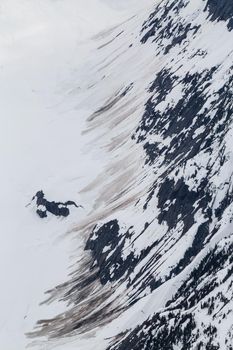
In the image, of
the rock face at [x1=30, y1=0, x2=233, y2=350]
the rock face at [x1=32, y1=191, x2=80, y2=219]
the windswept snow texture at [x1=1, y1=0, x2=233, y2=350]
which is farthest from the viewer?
the rock face at [x1=32, y1=191, x2=80, y2=219]

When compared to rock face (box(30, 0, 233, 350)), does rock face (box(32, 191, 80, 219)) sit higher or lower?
higher

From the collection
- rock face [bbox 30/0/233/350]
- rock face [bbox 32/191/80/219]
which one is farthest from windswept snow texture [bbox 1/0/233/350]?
rock face [bbox 32/191/80/219]

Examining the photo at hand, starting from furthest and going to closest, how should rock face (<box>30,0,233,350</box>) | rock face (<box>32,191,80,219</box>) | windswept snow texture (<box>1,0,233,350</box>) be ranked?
1. rock face (<box>32,191,80,219</box>)
2. windswept snow texture (<box>1,0,233,350</box>)
3. rock face (<box>30,0,233,350</box>)

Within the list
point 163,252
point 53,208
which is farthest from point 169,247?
point 53,208

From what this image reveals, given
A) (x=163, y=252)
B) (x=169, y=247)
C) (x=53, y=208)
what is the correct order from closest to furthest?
1. (x=163, y=252)
2. (x=169, y=247)
3. (x=53, y=208)

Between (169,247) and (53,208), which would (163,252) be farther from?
(53,208)

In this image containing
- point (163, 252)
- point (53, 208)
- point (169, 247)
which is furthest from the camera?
point (53, 208)

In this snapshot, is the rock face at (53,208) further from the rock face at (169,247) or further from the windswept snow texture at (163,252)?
the rock face at (169,247)

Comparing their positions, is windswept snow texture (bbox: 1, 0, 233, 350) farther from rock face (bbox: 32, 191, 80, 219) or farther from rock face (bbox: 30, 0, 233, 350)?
rock face (bbox: 32, 191, 80, 219)

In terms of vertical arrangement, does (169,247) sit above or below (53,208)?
below

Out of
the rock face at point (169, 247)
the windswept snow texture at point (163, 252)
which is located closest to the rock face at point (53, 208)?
the windswept snow texture at point (163, 252)

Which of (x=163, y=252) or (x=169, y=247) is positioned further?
(x=169, y=247)

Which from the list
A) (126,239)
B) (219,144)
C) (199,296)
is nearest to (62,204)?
(126,239)
